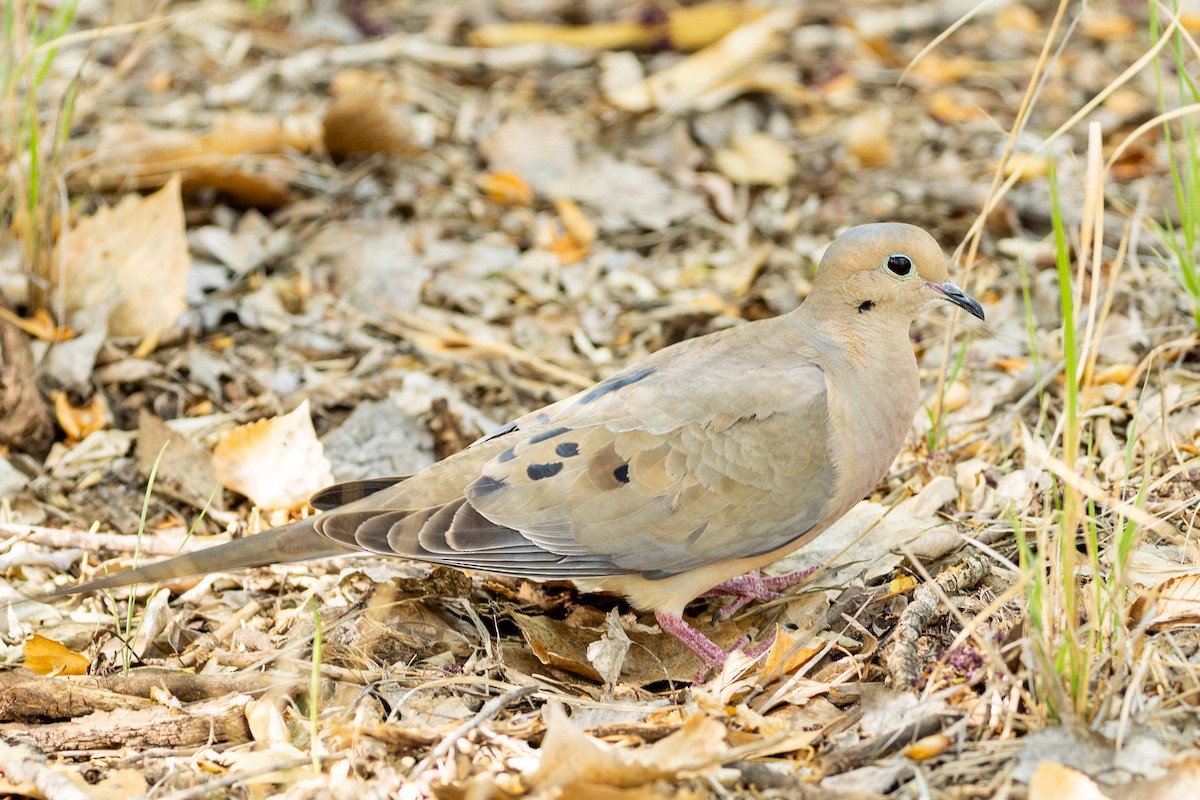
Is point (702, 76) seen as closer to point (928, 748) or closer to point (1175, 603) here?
point (1175, 603)

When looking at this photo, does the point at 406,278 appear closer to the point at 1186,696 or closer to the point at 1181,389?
the point at 1181,389

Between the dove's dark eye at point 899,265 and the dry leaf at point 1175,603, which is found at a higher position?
the dove's dark eye at point 899,265

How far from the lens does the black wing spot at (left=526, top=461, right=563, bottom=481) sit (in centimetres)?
314

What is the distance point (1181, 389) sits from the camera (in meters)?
3.77

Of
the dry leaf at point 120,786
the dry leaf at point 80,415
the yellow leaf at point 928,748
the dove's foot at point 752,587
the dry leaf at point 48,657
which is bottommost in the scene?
the dry leaf at point 80,415

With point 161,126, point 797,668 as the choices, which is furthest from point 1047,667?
point 161,126

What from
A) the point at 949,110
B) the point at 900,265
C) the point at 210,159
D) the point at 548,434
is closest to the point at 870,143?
the point at 949,110

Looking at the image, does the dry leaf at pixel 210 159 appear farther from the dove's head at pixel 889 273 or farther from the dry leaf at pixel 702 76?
the dove's head at pixel 889 273

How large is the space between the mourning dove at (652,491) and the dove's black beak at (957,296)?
0.29 metres

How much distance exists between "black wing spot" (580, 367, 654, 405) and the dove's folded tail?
2.40ft

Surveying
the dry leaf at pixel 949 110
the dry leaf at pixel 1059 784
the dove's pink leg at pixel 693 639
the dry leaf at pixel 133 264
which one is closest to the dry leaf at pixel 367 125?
the dry leaf at pixel 133 264

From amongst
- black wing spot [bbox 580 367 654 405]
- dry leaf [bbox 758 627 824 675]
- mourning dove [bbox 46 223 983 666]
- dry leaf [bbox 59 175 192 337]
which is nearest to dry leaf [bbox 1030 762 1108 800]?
dry leaf [bbox 758 627 824 675]

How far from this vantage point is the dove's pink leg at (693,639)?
3.18m

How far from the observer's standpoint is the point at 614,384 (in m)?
3.34
